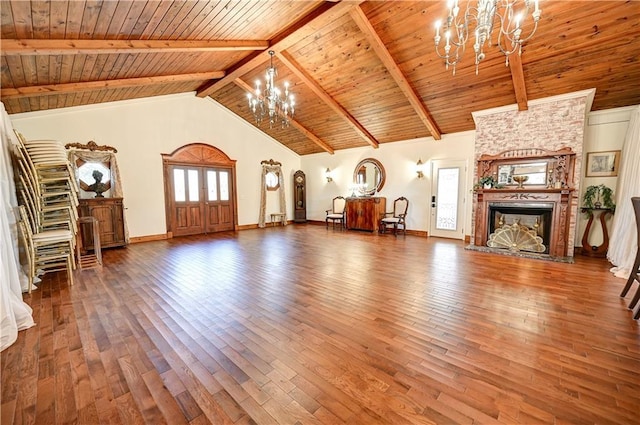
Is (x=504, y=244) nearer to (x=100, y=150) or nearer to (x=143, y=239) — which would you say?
(x=143, y=239)

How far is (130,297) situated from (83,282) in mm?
1182

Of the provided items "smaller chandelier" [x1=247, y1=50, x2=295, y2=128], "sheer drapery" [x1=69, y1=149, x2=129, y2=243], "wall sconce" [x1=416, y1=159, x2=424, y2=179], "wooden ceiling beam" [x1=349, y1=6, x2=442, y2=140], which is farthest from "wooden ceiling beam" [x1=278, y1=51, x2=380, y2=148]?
"sheer drapery" [x1=69, y1=149, x2=129, y2=243]

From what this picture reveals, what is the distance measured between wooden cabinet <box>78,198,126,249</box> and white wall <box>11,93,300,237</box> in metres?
0.57

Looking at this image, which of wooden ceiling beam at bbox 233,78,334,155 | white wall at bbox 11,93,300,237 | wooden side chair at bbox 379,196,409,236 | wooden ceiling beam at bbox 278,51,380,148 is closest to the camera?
wooden ceiling beam at bbox 278,51,380,148

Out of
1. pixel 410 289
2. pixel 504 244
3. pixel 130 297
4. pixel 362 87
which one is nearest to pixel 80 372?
pixel 130 297

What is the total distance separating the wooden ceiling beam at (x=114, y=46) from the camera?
9.82 ft

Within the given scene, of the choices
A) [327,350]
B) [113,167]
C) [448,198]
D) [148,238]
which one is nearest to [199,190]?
[148,238]

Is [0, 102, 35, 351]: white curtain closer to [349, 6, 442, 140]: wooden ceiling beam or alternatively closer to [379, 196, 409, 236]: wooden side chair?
[349, 6, 442, 140]: wooden ceiling beam

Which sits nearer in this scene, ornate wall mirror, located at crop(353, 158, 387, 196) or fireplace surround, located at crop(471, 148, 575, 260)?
fireplace surround, located at crop(471, 148, 575, 260)

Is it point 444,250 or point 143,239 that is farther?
point 143,239

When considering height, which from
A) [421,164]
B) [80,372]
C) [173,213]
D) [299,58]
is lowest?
[80,372]

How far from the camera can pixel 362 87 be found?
224 inches

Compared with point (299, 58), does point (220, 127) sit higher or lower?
lower

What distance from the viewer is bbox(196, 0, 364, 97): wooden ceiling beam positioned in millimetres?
3692
